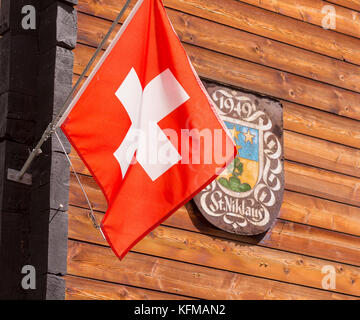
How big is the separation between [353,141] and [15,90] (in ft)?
10.8

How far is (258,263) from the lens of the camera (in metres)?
8.38

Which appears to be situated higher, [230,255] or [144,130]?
[144,130]

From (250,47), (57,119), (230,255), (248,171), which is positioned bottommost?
(230,255)

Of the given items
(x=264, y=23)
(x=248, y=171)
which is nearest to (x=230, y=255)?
(x=248, y=171)

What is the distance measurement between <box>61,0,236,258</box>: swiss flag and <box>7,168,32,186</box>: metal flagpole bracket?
945 mm

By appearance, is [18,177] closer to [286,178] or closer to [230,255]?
[230,255]

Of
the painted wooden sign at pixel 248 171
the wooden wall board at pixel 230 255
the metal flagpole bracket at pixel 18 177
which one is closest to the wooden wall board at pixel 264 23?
the painted wooden sign at pixel 248 171

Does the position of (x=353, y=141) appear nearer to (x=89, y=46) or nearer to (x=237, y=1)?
(x=237, y=1)

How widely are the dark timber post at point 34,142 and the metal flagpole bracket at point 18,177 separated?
0.03 metres

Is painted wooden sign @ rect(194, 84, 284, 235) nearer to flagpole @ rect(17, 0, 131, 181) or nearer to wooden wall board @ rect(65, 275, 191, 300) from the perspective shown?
wooden wall board @ rect(65, 275, 191, 300)

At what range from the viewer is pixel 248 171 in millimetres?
8547

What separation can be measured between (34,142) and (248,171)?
1.90 metres

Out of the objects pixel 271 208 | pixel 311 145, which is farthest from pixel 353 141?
pixel 271 208
